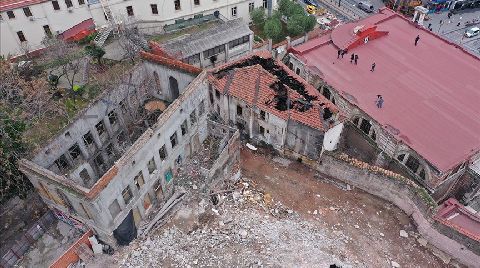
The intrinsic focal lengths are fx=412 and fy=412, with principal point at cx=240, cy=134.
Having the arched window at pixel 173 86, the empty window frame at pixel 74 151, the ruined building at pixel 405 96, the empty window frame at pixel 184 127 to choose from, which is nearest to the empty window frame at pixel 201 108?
the empty window frame at pixel 184 127

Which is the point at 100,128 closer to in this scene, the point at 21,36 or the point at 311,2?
the point at 21,36

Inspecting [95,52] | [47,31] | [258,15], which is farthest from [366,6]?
[47,31]

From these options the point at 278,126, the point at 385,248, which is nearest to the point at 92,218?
the point at 278,126

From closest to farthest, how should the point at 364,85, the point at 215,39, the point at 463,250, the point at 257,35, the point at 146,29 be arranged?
the point at 463,250 → the point at 364,85 → the point at 215,39 → the point at 146,29 → the point at 257,35

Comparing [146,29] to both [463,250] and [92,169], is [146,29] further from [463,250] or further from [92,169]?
[463,250]

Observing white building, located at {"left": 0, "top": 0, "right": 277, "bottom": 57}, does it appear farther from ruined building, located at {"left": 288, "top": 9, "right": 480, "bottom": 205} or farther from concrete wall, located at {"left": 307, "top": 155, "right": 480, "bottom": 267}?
concrete wall, located at {"left": 307, "top": 155, "right": 480, "bottom": 267}

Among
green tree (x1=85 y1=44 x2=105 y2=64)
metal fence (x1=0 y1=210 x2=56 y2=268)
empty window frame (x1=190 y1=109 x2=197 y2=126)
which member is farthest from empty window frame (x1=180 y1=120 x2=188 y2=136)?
green tree (x1=85 y1=44 x2=105 y2=64)

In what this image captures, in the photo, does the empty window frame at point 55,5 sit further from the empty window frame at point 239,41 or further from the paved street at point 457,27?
the paved street at point 457,27

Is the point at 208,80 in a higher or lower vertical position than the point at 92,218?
higher
